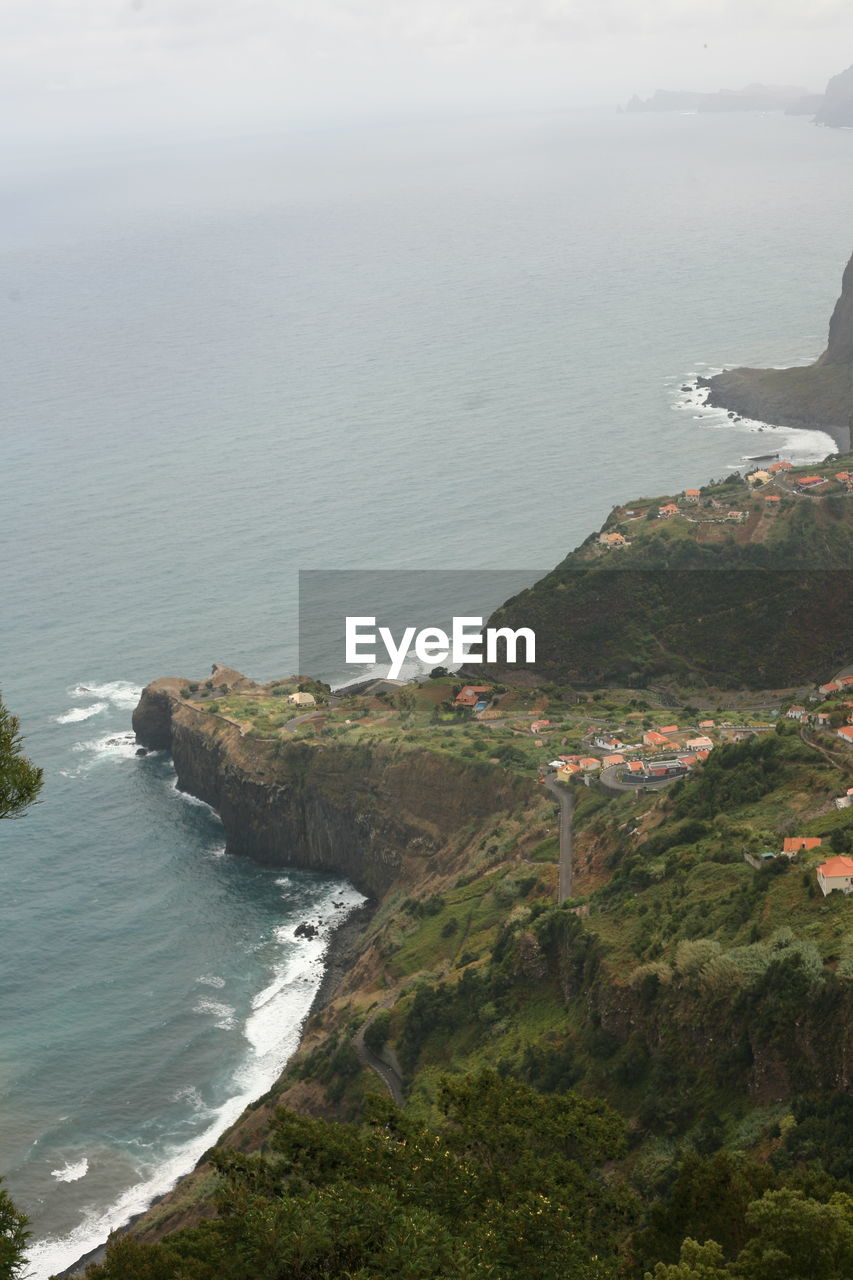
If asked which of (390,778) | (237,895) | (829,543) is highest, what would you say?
(829,543)

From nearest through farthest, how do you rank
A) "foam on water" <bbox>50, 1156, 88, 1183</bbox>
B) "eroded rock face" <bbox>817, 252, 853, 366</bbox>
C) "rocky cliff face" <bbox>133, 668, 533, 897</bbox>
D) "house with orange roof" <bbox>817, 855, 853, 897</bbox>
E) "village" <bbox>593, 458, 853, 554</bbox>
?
"house with orange roof" <bbox>817, 855, 853, 897</bbox>
"foam on water" <bbox>50, 1156, 88, 1183</bbox>
"rocky cliff face" <bbox>133, 668, 533, 897</bbox>
"village" <bbox>593, 458, 853, 554</bbox>
"eroded rock face" <bbox>817, 252, 853, 366</bbox>

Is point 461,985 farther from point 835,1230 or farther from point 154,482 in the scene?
point 154,482

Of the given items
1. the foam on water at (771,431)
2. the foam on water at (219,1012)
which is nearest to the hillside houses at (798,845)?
the foam on water at (219,1012)

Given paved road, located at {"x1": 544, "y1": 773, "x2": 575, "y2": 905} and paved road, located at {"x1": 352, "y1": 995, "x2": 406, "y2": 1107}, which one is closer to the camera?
paved road, located at {"x1": 352, "y1": 995, "x2": 406, "y2": 1107}

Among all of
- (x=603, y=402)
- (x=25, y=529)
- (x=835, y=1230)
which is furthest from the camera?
(x=603, y=402)

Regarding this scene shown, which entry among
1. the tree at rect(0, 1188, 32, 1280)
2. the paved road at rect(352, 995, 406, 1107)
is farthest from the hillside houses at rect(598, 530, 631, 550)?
the tree at rect(0, 1188, 32, 1280)

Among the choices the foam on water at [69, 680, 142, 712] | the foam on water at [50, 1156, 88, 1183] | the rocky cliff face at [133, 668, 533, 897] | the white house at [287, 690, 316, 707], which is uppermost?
the white house at [287, 690, 316, 707]

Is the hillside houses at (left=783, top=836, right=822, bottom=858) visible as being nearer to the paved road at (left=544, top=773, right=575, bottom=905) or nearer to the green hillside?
the paved road at (left=544, top=773, right=575, bottom=905)

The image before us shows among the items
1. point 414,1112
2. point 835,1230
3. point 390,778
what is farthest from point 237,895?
point 835,1230
